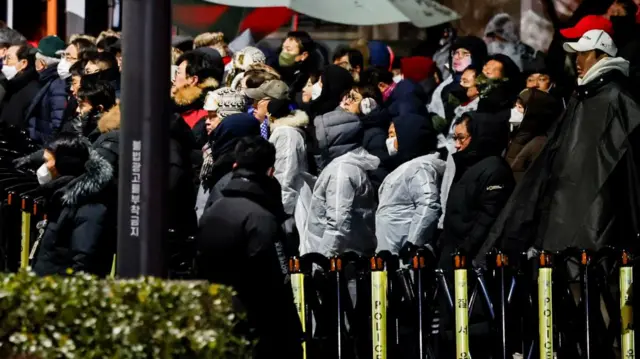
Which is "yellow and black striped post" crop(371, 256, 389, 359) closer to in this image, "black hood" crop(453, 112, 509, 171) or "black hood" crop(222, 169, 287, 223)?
"black hood" crop(453, 112, 509, 171)

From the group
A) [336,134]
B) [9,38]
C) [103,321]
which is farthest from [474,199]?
[9,38]

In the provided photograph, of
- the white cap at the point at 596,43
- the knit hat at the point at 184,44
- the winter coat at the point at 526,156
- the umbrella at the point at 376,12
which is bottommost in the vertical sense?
the winter coat at the point at 526,156

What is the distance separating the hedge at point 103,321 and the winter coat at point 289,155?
624 cm

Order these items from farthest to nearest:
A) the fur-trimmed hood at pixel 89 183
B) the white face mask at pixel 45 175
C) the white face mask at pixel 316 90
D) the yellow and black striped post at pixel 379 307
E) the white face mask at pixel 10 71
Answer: the white face mask at pixel 10 71 < the white face mask at pixel 316 90 < the white face mask at pixel 45 175 < the yellow and black striped post at pixel 379 307 < the fur-trimmed hood at pixel 89 183

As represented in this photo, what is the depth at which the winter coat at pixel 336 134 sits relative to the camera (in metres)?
14.4

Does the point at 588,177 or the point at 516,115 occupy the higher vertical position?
the point at 516,115

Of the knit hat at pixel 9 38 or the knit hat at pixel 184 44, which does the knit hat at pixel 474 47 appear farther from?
the knit hat at pixel 9 38

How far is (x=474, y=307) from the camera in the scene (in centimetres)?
1251

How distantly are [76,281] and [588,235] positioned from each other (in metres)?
5.60

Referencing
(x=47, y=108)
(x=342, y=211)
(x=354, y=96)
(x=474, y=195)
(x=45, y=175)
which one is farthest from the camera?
(x=47, y=108)

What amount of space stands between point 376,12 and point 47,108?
3879mm

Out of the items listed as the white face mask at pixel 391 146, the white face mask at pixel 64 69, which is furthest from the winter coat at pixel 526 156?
the white face mask at pixel 64 69

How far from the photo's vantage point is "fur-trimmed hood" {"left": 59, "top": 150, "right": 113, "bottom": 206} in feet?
39.2

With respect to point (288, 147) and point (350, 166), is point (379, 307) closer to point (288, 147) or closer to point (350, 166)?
point (350, 166)
